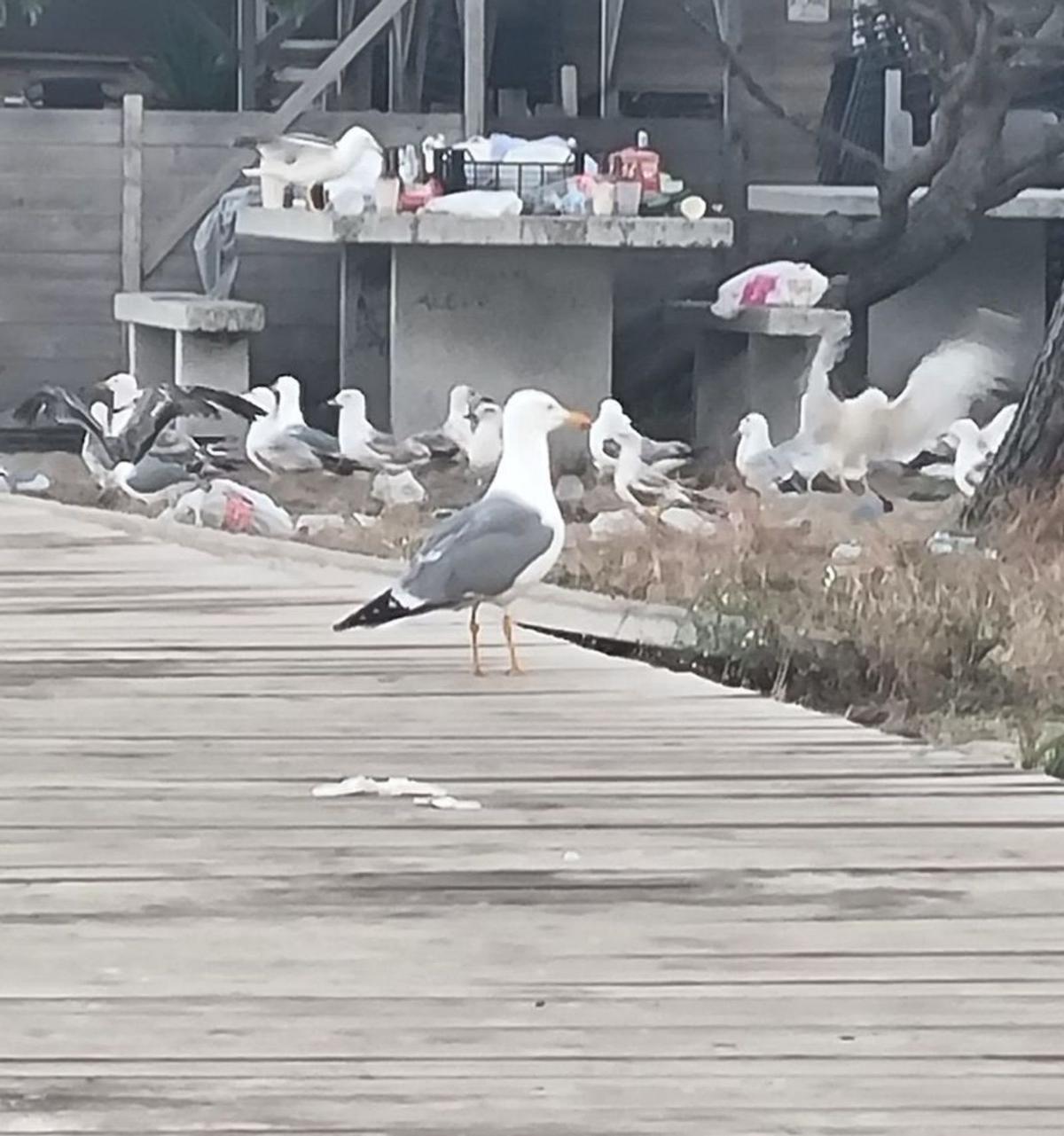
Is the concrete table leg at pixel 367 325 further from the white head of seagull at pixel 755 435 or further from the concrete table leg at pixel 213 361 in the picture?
the white head of seagull at pixel 755 435

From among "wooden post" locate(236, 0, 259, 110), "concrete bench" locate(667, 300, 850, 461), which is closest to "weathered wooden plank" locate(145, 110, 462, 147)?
"concrete bench" locate(667, 300, 850, 461)

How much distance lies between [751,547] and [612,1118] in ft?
18.5

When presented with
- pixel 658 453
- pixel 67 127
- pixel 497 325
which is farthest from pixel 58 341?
pixel 658 453

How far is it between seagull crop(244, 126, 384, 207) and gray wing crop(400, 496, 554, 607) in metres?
8.68

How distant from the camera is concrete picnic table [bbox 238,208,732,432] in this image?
42.9ft

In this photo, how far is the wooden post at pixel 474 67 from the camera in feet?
49.1

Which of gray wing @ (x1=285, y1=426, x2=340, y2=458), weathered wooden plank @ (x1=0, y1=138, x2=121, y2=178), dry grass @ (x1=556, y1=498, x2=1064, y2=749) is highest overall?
weathered wooden plank @ (x1=0, y1=138, x2=121, y2=178)

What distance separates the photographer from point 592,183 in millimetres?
13320

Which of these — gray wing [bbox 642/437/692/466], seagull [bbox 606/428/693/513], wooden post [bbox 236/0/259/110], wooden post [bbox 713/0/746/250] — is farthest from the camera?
wooden post [bbox 236/0/259/110]

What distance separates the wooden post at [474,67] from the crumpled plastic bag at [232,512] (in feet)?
16.2

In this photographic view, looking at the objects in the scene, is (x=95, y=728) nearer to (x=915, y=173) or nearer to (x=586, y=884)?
(x=586, y=884)

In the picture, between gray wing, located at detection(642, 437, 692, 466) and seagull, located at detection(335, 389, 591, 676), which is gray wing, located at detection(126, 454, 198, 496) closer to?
gray wing, located at detection(642, 437, 692, 466)

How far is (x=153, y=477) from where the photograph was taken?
11.7m

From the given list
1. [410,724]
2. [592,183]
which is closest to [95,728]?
[410,724]
